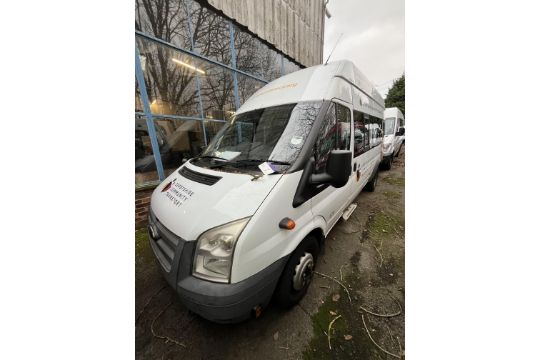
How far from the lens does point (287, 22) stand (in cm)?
671

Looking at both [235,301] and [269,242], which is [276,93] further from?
[235,301]

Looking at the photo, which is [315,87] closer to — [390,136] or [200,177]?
[200,177]

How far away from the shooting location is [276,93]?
2518 mm

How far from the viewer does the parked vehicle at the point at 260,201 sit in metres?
1.39

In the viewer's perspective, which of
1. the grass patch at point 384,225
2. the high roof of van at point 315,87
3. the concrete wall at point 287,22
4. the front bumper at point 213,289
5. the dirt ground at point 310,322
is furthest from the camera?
the concrete wall at point 287,22

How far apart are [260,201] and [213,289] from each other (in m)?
0.73

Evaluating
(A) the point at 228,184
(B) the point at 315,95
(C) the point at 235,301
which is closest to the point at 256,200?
(A) the point at 228,184

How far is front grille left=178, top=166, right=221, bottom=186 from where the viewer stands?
179 centimetres

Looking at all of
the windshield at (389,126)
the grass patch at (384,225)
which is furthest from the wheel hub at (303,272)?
the windshield at (389,126)

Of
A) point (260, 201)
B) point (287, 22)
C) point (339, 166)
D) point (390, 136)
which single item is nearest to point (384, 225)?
point (339, 166)

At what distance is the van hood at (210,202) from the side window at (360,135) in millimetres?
1883

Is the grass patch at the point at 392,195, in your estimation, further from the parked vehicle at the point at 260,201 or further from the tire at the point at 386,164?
the parked vehicle at the point at 260,201

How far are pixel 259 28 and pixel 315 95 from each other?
17.1 feet

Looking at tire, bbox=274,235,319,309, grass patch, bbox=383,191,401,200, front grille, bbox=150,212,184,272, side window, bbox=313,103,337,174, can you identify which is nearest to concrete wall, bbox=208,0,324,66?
side window, bbox=313,103,337,174
